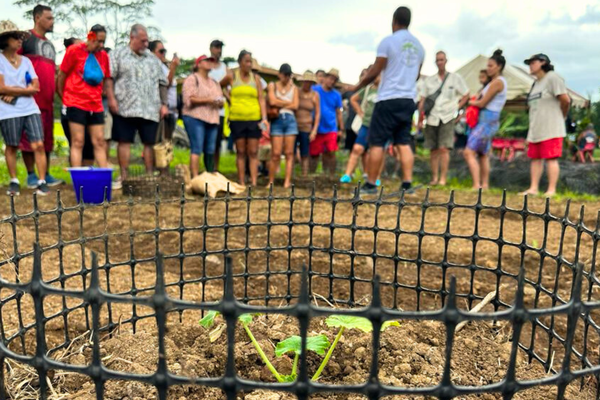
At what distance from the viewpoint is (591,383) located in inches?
63.9

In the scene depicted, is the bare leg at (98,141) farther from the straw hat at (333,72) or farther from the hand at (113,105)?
the straw hat at (333,72)

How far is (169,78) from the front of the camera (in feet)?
19.3

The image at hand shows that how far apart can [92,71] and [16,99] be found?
69cm

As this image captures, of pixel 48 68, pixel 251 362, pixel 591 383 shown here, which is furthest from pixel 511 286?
pixel 48 68

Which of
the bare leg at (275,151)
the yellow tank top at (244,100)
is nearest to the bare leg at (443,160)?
the bare leg at (275,151)

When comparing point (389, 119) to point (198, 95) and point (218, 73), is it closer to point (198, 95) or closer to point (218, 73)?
point (198, 95)

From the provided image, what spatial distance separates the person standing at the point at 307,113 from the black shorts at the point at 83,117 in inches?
92.8

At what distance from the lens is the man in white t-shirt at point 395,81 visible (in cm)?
455

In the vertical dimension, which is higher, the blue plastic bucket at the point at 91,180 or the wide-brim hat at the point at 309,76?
the wide-brim hat at the point at 309,76

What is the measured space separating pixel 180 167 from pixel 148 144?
21.5 inches

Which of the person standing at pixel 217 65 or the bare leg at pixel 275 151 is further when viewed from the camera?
the bare leg at pixel 275 151

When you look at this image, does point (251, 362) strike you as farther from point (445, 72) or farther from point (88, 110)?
point (445, 72)

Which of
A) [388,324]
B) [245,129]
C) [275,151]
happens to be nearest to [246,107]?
[245,129]

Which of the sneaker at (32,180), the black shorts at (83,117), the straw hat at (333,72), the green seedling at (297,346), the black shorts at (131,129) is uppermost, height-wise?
the straw hat at (333,72)
